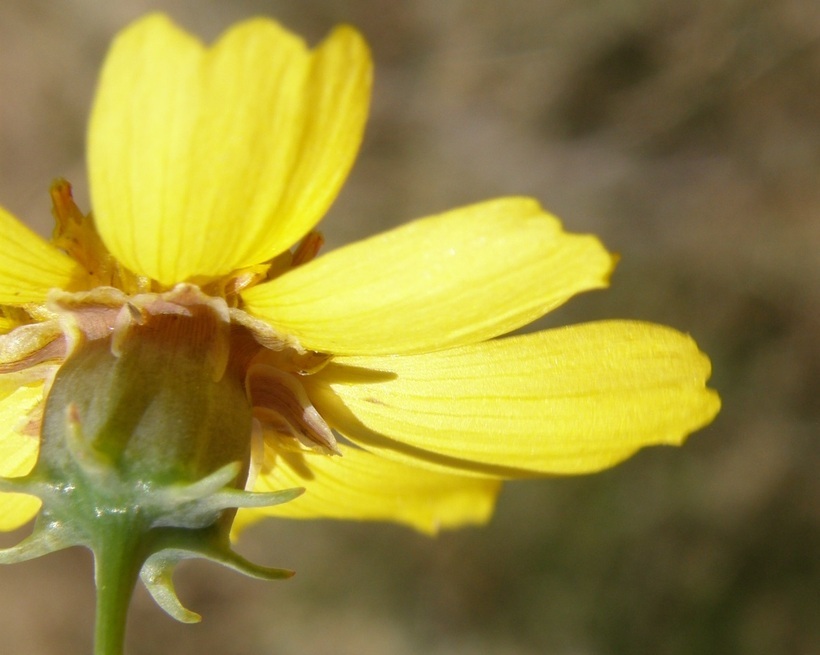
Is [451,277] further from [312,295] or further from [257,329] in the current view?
[257,329]

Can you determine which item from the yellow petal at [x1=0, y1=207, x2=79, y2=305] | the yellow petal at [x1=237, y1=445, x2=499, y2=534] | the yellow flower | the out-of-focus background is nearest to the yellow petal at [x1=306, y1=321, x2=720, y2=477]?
the yellow flower

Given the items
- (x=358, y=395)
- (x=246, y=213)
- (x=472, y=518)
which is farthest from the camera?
(x=472, y=518)

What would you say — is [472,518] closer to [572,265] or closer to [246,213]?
[572,265]

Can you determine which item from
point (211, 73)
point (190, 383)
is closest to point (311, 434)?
point (190, 383)

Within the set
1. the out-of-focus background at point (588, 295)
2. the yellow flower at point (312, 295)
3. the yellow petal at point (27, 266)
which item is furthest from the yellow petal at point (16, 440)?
the out-of-focus background at point (588, 295)

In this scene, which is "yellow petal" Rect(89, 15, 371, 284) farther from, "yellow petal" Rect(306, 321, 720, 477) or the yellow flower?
"yellow petal" Rect(306, 321, 720, 477)

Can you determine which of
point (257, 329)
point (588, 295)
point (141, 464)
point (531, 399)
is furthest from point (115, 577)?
point (588, 295)

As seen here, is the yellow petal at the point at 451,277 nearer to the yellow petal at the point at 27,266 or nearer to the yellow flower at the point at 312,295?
the yellow flower at the point at 312,295
